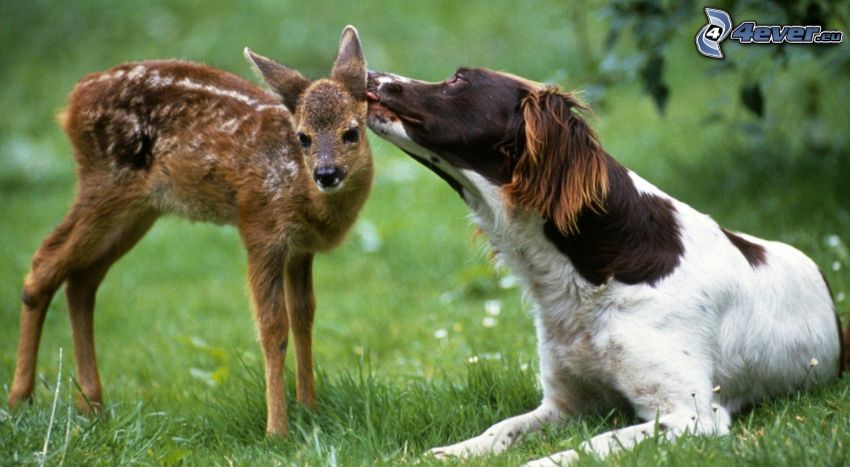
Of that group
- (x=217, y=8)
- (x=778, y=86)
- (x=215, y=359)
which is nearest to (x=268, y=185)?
(x=215, y=359)

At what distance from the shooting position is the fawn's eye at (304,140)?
15.1 ft

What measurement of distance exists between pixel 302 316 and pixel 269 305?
0.34 meters

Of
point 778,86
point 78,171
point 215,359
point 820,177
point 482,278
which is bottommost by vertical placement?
point 215,359

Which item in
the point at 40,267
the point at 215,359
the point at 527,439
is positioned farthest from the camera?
the point at 215,359

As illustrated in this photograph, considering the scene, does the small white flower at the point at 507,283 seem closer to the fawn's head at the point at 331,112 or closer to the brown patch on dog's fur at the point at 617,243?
the fawn's head at the point at 331,112

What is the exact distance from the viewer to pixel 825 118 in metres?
9.28

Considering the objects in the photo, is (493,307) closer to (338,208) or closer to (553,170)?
(338,208)

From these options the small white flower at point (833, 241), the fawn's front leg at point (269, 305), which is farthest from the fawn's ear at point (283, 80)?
the small white flower at point (833, 241)

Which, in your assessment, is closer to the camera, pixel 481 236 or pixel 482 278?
pixel 481 236

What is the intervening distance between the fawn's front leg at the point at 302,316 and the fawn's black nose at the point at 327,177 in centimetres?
59

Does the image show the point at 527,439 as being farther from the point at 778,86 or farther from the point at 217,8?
the point at 217,8

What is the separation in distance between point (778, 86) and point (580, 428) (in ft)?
22.1

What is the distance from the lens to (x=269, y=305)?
15.7 ft
